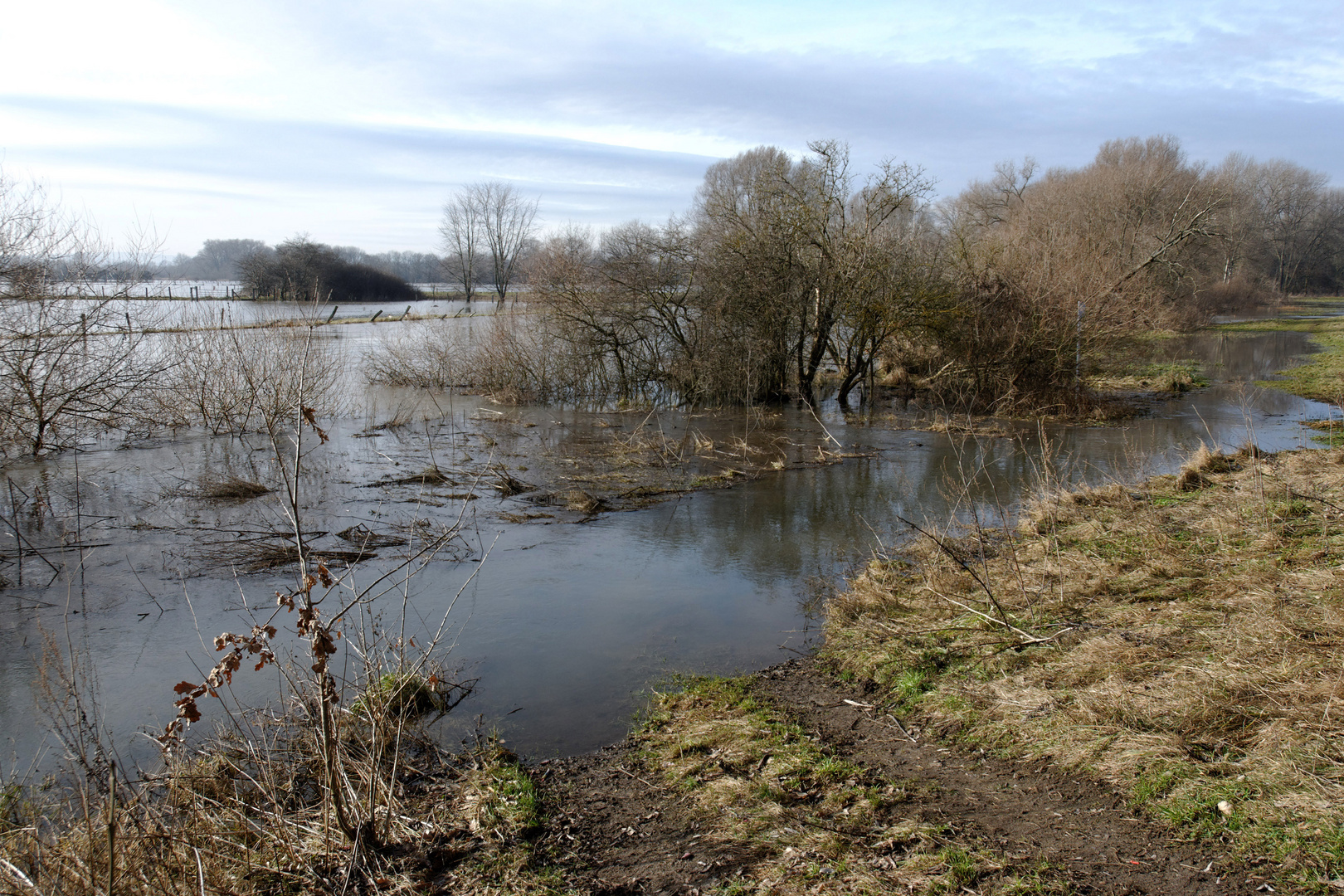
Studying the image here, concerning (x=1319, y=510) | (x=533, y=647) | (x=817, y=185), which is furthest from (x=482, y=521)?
(x=817, y=185)

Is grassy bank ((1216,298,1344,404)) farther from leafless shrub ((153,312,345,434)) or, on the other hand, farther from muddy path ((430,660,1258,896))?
leafless shrub ((153,312,345,434))

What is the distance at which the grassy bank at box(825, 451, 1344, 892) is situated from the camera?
3.60 metres

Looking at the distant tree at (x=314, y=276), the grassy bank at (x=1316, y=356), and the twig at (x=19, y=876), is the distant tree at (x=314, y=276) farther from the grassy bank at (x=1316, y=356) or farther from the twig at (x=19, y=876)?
the grassy bank at (x=1316, y=356)

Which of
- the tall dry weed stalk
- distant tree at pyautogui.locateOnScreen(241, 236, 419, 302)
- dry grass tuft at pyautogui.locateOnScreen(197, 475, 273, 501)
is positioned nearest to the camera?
the tall dry weed stalk

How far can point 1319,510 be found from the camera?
7523mm

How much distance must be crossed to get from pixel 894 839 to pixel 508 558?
623 cm

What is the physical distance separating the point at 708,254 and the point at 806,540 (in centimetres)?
1181

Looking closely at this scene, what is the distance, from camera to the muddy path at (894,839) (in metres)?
A: 3.28

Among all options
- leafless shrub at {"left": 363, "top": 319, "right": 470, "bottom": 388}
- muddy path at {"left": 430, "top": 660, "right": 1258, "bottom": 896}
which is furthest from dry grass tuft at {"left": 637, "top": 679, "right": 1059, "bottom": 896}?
leafless shrub at {"left": 363, "top": 319, "right": 470, "bottom": 388}

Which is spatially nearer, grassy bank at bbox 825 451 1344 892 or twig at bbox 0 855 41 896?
twig at bbox 0 855 41 896

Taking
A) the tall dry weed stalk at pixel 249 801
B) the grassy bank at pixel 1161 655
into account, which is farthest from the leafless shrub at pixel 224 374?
the grassy bank at pixel 1161 655

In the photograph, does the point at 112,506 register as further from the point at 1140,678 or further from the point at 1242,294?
the point at 1242,294

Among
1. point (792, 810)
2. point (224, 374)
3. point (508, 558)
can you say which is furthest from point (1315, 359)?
point (224, 374)

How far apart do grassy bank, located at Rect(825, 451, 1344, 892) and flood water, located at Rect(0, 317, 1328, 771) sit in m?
1.04
